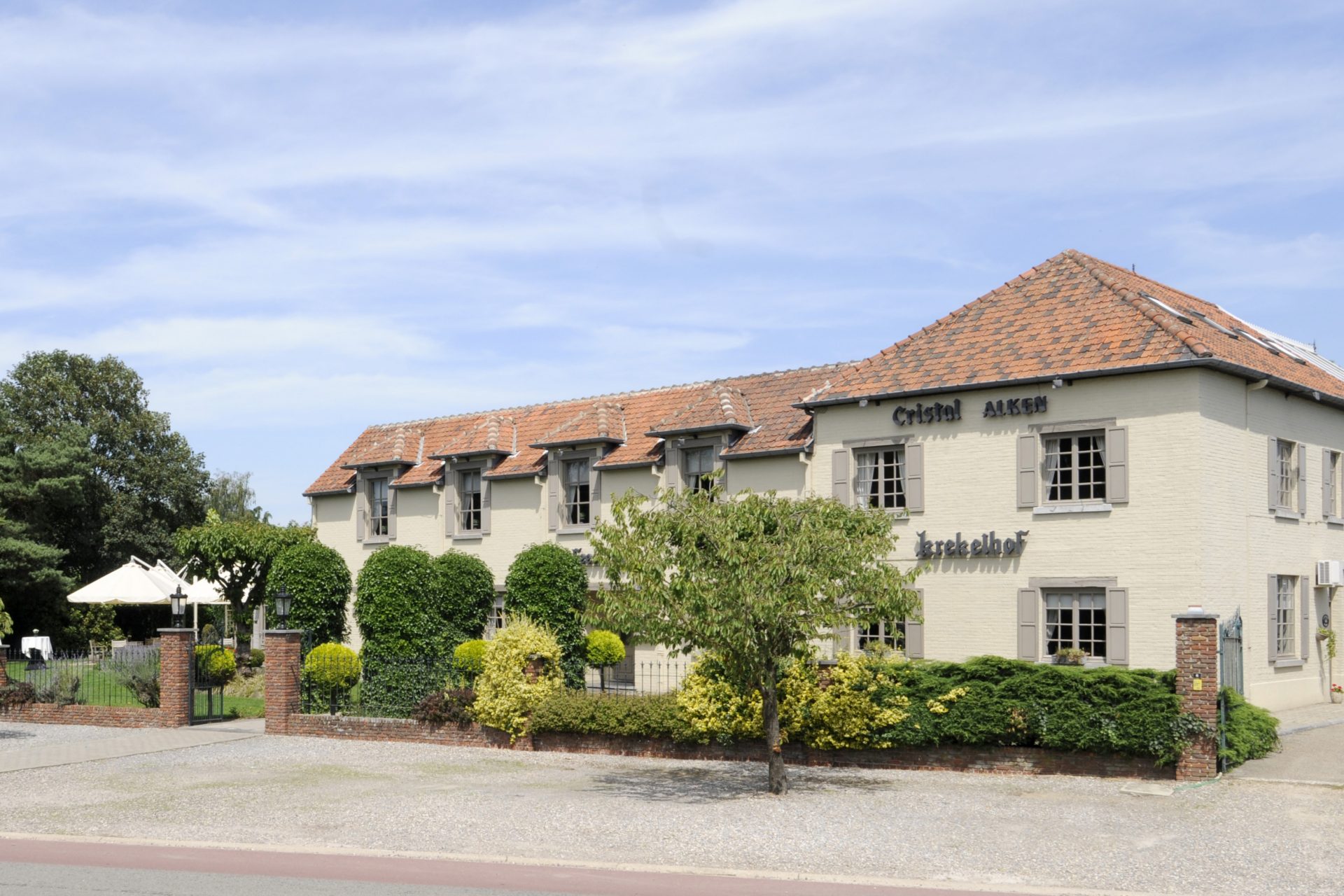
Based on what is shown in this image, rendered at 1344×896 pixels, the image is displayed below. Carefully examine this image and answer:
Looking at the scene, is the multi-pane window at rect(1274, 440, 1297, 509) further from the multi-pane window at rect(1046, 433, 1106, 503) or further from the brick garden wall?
the brick garden wall

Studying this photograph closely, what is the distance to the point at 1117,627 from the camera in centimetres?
2386

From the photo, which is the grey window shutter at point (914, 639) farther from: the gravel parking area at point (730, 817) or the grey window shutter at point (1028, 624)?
the gravel parking area at point (730, 817)

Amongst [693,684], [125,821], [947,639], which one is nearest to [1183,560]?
[947,639]

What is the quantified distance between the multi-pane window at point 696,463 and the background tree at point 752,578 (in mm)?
13393

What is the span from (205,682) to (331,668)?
11.9 ft

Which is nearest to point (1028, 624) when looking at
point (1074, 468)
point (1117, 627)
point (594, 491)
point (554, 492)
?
point (1117, 627)

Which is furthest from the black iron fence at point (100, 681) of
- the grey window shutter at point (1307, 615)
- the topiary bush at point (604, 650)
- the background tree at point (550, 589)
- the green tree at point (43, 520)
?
the grey window shutter at point (1307, 615)

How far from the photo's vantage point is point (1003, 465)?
25484mm

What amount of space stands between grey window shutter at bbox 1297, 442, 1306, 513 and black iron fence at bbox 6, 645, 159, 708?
77.3ft

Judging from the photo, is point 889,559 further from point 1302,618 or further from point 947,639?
point 1302,618

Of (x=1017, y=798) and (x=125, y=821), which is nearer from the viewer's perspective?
(x=125, y=821)

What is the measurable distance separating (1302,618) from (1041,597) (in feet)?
18.9

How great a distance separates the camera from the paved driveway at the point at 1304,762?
59.1 ft

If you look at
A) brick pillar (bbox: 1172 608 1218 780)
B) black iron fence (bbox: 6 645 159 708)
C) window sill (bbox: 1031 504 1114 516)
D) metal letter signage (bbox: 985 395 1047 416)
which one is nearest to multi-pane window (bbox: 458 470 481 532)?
black iron fence (bbox: 6 645 159 708)
